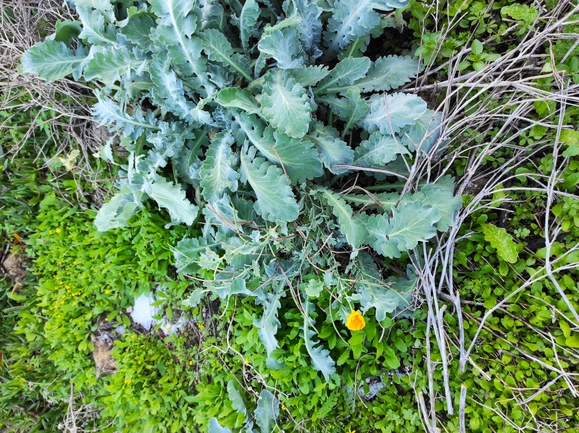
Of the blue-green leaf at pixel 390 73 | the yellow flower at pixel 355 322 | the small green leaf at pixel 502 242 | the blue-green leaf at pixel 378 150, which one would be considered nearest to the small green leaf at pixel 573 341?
the small green leaf at pixel 502 242

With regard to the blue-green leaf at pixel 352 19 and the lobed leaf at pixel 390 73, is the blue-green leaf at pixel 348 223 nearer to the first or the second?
the lobed leaf at pixel 390 73

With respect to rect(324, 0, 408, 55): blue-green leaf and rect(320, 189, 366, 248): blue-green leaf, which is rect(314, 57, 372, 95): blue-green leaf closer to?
rect(324, 0, 408, 55): blue-green leaf

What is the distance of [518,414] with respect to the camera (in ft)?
4.48

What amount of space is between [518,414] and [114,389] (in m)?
1.81

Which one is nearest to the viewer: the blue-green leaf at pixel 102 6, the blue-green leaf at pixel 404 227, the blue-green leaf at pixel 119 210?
the blue-green leaf at pixel 404 227

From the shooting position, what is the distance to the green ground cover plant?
137cm

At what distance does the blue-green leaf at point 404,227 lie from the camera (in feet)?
4.20

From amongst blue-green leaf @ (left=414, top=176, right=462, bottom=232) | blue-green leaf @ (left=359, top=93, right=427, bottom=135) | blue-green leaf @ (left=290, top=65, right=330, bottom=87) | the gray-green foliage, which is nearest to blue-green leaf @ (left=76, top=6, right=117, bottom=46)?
the gray-green foliage

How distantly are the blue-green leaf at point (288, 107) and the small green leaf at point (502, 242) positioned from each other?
79 centimetres

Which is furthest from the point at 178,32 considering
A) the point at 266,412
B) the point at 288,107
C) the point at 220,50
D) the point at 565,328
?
the point at 565,328

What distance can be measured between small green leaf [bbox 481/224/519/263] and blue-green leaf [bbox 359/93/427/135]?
19.9 inches

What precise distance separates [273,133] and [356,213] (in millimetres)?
461

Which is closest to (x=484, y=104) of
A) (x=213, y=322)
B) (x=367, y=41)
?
(x=367, y=41)

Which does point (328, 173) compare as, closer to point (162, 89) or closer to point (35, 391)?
point (162, 89)
